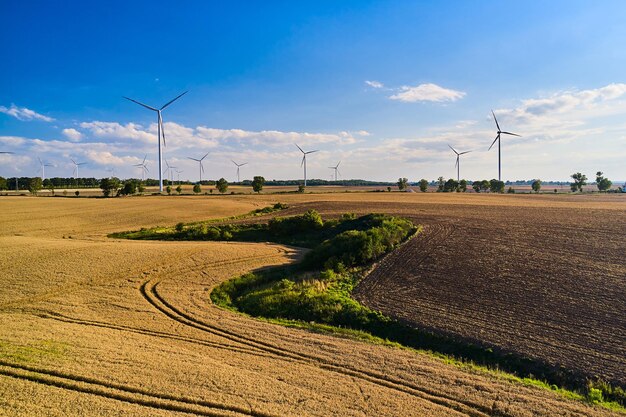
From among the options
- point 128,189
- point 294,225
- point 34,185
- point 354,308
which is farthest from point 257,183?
point 354,308

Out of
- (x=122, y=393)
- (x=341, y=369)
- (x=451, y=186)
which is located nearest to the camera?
(x=122, y=393)

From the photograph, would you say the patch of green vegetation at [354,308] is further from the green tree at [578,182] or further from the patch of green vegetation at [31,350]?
the green tree at [578,182]

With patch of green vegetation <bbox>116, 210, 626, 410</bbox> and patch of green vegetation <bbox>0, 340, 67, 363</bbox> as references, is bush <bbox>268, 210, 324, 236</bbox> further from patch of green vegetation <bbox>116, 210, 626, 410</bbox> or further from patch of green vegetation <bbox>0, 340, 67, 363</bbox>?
patch of green vegetation <bbox>0, 340, 67, 363</bbox>

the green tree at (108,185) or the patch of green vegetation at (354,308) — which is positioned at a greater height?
the green tree at (108,185)

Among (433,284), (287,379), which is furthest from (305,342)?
(433,284)

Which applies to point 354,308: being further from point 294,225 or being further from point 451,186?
point 451,186

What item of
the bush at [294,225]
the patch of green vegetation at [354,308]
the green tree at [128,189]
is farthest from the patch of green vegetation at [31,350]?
the green tree at [128,189]

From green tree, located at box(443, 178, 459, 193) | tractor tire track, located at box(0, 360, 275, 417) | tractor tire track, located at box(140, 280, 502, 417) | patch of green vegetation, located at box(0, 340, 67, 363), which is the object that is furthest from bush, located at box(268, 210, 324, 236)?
green tree, located at box(443, 178, 459, 193)

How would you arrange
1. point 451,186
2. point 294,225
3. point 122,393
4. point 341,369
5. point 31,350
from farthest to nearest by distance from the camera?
point 451,186 < point 294,225 < point 341,369 < point 31,350 < point 122,393

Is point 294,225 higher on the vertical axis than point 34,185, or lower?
lower
